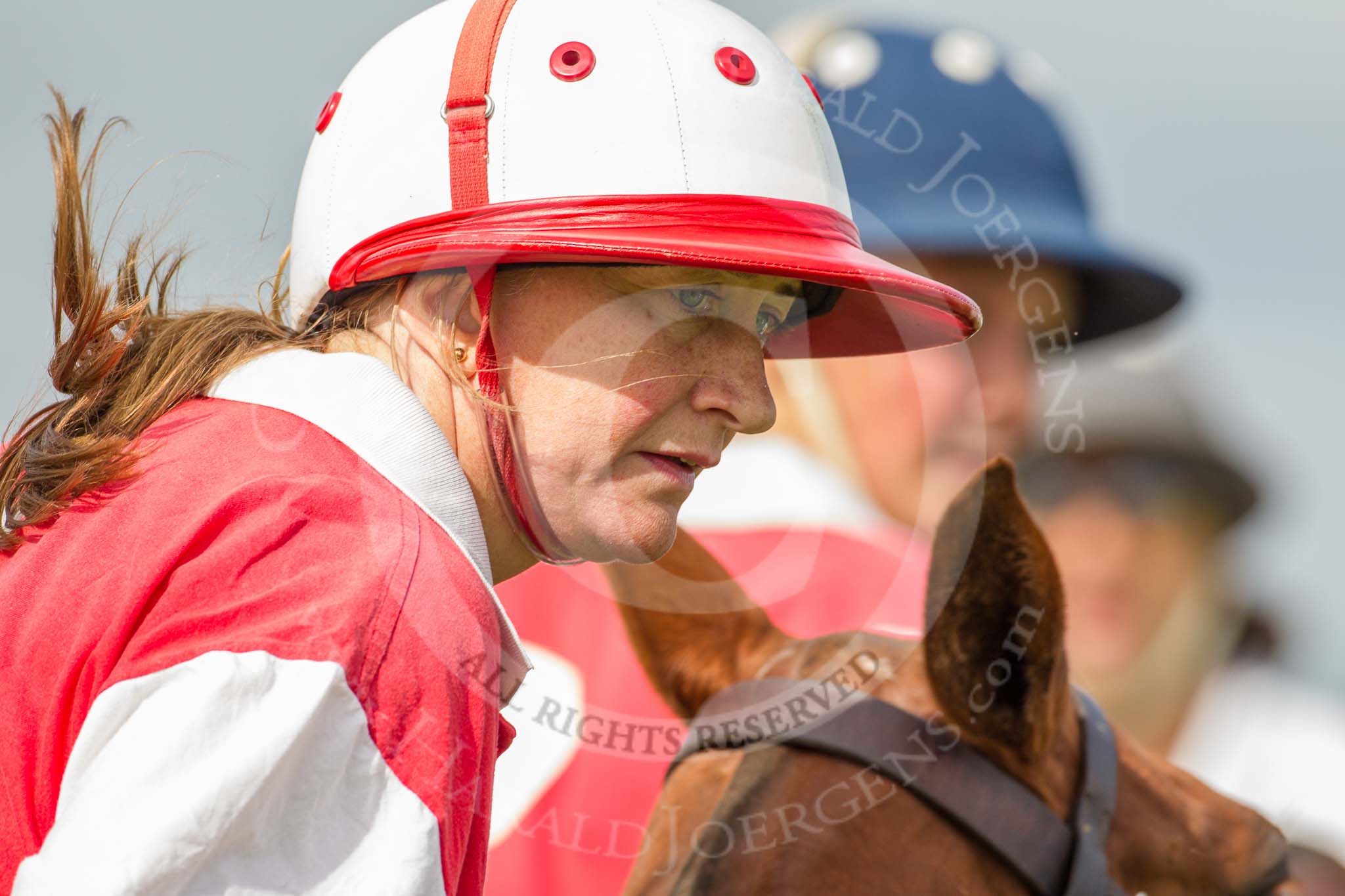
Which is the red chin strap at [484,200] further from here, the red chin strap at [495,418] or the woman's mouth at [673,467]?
the woman's mouth at [673,467]

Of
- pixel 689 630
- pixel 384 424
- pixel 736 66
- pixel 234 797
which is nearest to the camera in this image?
pixel 234 797

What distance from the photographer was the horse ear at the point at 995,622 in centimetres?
147

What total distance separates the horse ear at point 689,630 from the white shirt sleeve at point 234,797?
41.1 inches

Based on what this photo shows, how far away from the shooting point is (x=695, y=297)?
4.08ft

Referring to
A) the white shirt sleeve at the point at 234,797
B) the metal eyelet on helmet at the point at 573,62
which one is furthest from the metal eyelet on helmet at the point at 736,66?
the white shirt sleeve at the point at 234,797

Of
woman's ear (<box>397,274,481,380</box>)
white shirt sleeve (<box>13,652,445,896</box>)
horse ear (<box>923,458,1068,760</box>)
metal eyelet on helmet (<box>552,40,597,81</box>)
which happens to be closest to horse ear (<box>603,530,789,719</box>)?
horse ear (<box>923,458,1068,760</box>)

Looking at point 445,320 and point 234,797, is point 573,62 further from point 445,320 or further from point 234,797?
point 234,797

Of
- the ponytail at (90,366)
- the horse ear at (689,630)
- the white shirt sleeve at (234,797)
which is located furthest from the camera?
the horse ear at (689,630)

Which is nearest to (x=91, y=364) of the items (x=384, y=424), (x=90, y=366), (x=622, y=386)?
(x=90, y=366)

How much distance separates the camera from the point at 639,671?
Result: 2076 mm

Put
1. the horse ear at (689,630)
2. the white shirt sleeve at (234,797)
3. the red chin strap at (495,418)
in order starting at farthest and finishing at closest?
1. the horse ear at (689,630)
2. the red chin strap at (495,418)
3. the white shirt sleeve at (234,797)

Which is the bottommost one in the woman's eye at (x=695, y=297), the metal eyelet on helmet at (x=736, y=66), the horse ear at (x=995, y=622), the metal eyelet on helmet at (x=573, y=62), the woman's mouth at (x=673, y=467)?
the horse ear at (x=995, y=622)

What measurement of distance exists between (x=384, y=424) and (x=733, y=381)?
0.36 metres

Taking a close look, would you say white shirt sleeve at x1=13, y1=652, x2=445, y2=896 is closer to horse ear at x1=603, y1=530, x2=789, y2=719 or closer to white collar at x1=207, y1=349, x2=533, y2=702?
white collar at x1=207, y1=349, x2=533, y2=702
